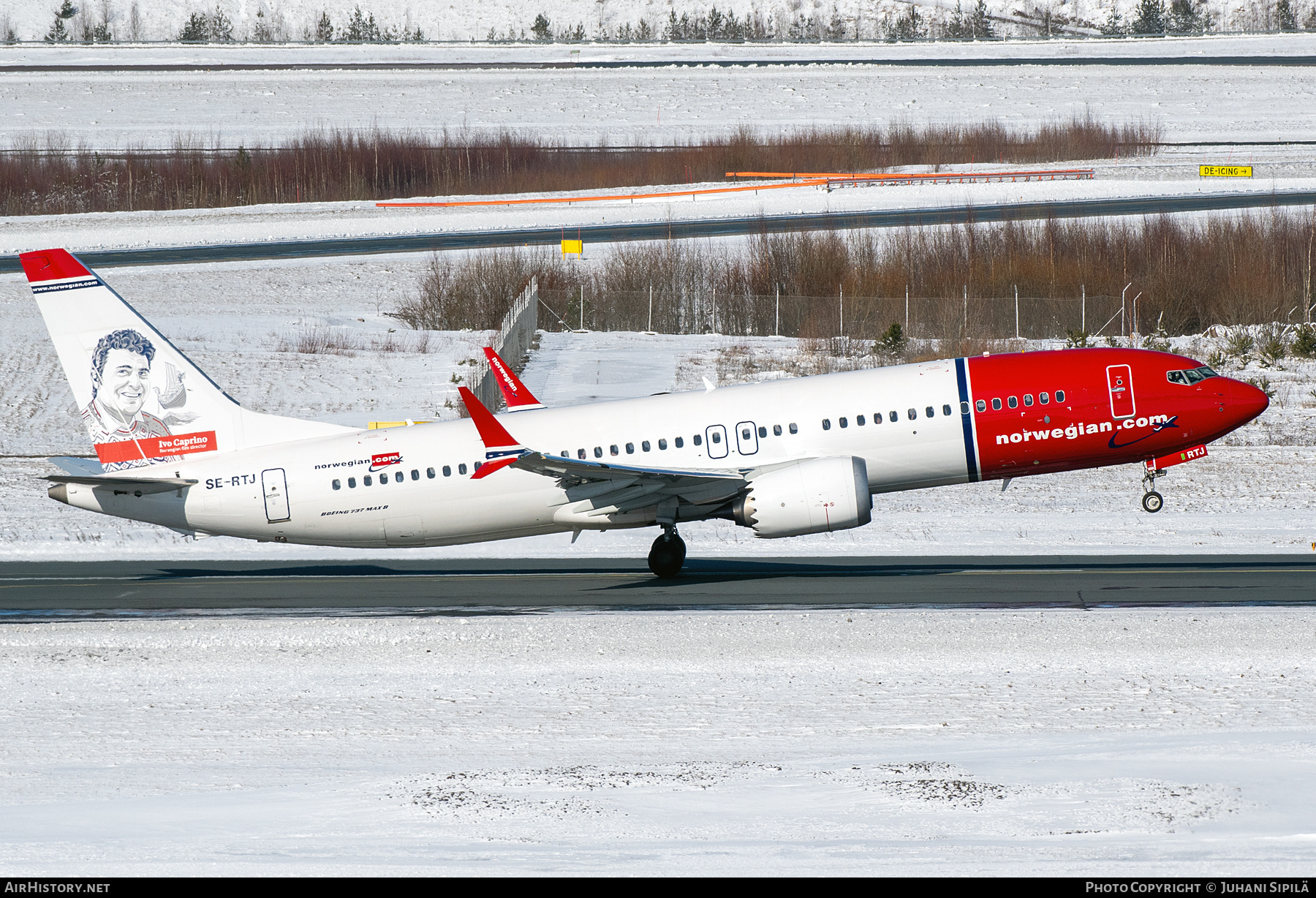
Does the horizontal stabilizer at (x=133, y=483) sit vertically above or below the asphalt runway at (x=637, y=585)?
above

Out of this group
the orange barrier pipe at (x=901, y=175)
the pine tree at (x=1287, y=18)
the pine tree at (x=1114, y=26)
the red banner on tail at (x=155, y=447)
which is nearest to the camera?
the red banner on tail at (x=155, y=447)

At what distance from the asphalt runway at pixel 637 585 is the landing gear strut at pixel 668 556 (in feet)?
1.03

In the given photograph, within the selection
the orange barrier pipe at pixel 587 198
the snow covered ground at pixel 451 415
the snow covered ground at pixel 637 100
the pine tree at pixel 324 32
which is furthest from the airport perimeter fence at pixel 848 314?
the pine tree at pixel 324 32

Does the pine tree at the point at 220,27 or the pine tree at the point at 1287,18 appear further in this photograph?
the pine tree at the point at 220,27

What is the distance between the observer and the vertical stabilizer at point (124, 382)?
92.3ft

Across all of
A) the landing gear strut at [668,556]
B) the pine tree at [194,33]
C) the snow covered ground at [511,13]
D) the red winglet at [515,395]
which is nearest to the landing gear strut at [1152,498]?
the landing gear strut at [668,556]

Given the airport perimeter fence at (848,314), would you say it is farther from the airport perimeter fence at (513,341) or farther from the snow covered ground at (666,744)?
the snow covered ground at (666,744)

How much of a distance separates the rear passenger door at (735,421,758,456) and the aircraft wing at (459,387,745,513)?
1.62 ft

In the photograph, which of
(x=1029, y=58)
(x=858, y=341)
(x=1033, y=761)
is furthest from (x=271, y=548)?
(x=1029, y=58)

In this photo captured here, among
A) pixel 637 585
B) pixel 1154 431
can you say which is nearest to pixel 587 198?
pixel 637 585

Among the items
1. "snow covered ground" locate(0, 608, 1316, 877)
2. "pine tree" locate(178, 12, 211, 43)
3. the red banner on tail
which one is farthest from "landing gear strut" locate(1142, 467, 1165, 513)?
"pine tree" locate(178, 12, 211, 43)

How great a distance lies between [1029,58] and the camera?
13175cm

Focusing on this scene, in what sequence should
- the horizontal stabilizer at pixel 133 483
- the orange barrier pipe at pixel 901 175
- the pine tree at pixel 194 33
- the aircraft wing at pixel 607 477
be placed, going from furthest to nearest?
1. the pine tree at pixel 194 33
2. the orange barrier pipe at pixel 901 175
3. the horizontal stabilizer at pixel 133 483
4. the aircraft wing at pixel 607 477

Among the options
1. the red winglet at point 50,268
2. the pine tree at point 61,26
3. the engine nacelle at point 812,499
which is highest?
the pine tree at point 61,26
